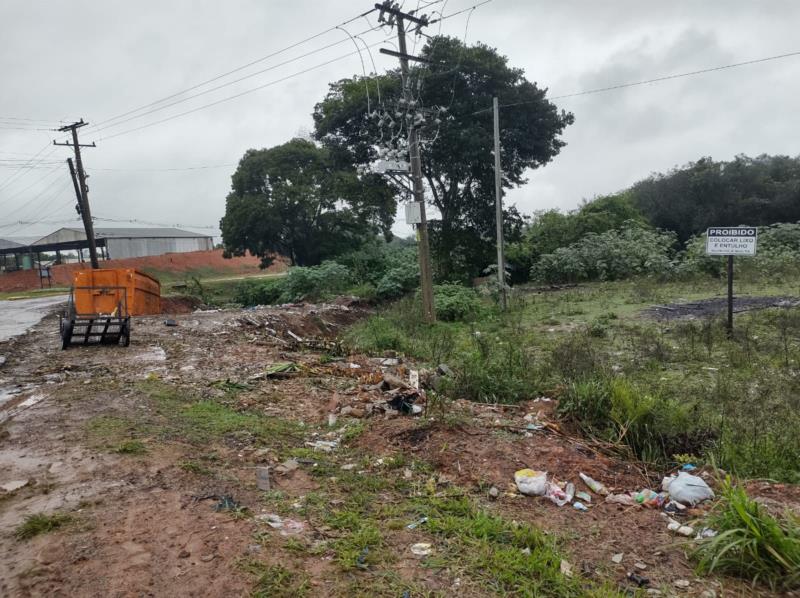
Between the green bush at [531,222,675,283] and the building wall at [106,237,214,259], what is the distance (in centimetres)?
3345

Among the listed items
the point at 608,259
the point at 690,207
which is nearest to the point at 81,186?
the point at 608,259

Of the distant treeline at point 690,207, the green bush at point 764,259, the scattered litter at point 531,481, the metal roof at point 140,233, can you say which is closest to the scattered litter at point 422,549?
the scattered litter at point 531,481

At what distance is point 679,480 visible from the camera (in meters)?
3.63

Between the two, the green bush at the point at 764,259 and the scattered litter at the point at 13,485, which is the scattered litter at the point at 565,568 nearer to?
the scattered litter at the point at 13,485

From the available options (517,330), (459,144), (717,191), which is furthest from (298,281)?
(717,191)

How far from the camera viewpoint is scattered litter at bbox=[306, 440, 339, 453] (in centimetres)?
454

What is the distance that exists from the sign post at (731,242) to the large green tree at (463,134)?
11851mm

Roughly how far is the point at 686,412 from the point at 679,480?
51.4 inches

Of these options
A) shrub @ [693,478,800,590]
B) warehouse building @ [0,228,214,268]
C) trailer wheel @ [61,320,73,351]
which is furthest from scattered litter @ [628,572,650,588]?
warehouse building @ [0,228,214,268]

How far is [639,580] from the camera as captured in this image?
269 cm

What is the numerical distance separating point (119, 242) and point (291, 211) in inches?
926

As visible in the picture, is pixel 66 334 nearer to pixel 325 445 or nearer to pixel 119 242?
pixel 325 445

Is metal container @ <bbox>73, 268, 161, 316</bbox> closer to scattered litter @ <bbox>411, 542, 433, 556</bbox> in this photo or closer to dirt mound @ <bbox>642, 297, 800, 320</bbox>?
scattered litter @ <bbox>411, 542, 433, 556</bbox>

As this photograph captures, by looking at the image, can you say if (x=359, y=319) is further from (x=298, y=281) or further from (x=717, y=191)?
(x=717, y=191)
